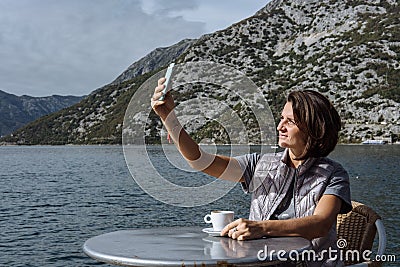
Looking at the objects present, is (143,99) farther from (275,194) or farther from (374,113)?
(374,113)

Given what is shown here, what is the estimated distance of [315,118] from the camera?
406 centimetres

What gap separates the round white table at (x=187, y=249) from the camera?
329 centimetres

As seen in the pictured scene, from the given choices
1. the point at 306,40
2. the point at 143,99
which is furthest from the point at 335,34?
the point at 143,99

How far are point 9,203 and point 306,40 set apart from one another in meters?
106

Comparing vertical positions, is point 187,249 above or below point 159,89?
below

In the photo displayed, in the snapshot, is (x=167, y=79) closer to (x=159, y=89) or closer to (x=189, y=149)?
(x=159, y=89)

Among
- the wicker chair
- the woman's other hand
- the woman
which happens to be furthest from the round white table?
the wicker chair

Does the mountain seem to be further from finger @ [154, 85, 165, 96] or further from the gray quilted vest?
finger @ [154, 85, 165, 96]

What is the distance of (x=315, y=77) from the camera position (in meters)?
113

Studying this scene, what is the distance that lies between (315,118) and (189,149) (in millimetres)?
1018

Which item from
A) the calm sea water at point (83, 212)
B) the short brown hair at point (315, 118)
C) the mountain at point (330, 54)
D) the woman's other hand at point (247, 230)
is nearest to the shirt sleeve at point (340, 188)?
the short brown hair at point (315, 118)

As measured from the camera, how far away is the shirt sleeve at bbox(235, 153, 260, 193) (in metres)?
4.48

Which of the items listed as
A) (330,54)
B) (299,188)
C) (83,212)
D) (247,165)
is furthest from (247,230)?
(330,54)

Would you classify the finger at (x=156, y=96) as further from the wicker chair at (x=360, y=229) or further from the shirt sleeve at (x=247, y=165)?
the wicker chair at (x=360, y=229)
